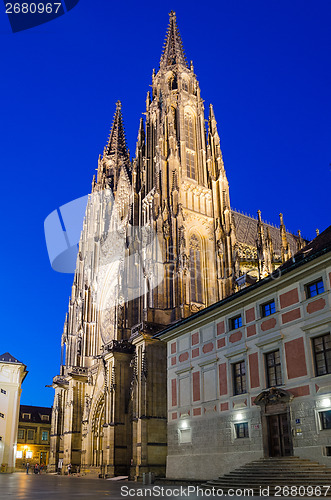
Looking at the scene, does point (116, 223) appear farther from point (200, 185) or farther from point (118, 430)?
point (118, 430)

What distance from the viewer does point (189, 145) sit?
52.3 m

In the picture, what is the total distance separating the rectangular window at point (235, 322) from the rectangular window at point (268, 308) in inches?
61.8

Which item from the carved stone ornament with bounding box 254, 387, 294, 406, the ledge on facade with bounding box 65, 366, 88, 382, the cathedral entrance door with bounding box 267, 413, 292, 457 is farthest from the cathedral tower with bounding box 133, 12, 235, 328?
the cathedral entrance door with bounding box 267, 413, 292, 457

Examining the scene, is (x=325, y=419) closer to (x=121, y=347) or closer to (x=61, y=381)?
(x=121, y=347)

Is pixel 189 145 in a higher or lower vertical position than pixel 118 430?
higher

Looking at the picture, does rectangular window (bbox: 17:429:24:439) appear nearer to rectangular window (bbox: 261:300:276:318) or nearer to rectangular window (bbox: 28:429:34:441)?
rectangular window (bbox: 28:429:34:441)

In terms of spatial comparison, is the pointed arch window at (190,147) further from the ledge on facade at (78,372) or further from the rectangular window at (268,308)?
the rectangular window at (268,308)

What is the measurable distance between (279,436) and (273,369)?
273 cm

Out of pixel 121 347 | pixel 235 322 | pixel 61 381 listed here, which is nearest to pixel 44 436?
pixel 61 381

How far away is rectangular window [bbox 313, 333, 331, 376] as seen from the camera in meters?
18.9

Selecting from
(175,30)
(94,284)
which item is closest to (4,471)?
(94,284)

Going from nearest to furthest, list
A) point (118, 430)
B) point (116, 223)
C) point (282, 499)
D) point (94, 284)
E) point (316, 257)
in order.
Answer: point (282, 499) → point (316, 257) → point (118, 430) → point (94, 284) → point (116, 223)

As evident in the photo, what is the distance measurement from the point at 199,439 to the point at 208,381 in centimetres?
297

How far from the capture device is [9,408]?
47969 millimetres
